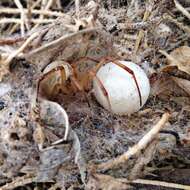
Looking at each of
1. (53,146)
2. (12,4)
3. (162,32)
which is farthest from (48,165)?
(12,4)

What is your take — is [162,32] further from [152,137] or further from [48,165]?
[48,165]

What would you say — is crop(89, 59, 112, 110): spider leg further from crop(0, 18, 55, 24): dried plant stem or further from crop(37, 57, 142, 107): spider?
crop(0, 18, 55, 24): dried plant stem

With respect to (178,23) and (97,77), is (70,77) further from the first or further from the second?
(178,23)

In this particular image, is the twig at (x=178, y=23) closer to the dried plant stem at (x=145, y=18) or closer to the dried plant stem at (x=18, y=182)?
the dried plant stem at (x=145, y=18)

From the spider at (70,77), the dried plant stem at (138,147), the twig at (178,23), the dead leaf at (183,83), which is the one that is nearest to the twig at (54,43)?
the spider at (70,77)

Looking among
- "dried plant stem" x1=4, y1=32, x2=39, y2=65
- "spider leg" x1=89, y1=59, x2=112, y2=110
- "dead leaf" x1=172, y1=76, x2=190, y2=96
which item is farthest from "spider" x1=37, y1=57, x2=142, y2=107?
"dead leaf" x1=172, y1=76, x2=190, y2=96

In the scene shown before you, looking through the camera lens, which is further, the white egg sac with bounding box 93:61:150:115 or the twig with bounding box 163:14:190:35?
the twig with bounding box 163:14:190:35
